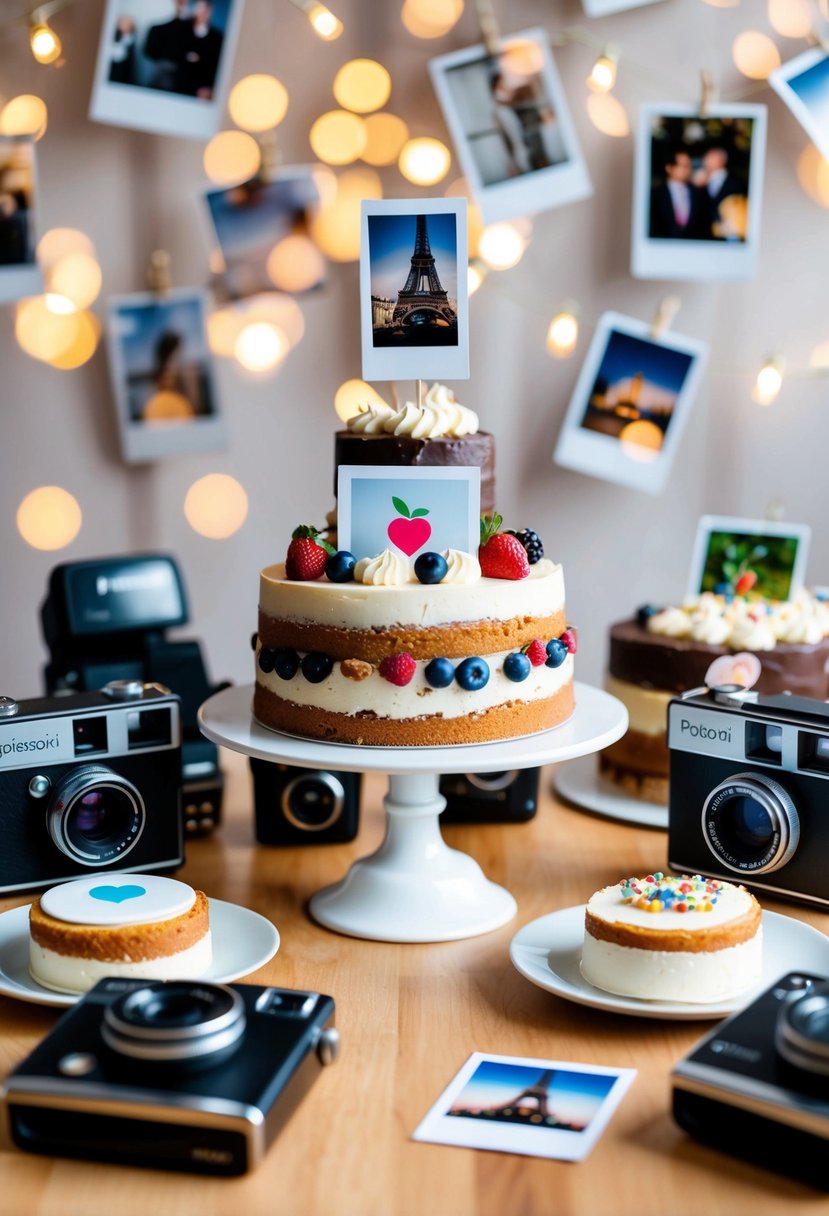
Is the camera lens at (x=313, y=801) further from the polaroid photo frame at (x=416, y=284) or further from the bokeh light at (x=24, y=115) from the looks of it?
the bokeh light at (x=24, y=115)

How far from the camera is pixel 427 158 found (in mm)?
2219

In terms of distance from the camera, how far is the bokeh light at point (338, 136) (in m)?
Answer: 2.21

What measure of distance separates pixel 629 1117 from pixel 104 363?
5.36 feet

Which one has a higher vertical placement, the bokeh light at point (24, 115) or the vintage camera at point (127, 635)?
the bokeh light at point (24, 115)

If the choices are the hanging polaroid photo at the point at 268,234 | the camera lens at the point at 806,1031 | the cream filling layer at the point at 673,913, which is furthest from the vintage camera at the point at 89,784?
the hanging polaroid photo at the point at 268,234

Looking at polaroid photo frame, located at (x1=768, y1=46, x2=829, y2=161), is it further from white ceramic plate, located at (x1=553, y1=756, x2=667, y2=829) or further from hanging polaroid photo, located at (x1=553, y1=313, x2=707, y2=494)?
white ceramic plate, located at (x1=553, y1=756, x2=667, y2=829)

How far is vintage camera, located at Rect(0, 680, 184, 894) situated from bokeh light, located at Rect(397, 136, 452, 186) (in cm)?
112

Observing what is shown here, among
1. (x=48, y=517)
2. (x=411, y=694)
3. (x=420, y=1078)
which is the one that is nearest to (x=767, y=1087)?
(x=420, y=1078)

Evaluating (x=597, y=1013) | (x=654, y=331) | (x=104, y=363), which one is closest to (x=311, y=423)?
(x=104, y=363)

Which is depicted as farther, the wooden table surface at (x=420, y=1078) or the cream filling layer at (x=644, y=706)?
the cream filling layer at (x=644, y=706)

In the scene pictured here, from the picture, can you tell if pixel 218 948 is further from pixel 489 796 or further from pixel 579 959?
pixel 489 796

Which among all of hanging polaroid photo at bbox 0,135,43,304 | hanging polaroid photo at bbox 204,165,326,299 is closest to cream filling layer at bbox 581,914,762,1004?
hanging polaroid photo at bbox 204,165,326,299

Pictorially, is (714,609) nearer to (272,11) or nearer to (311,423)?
(311,423)

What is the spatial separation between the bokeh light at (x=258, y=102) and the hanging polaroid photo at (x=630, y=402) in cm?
64
